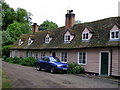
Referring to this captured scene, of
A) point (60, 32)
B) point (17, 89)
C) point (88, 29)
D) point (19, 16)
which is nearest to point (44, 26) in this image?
point (19, 16)

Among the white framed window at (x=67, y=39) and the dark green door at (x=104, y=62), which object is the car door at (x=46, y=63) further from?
the dark green door at (x=104, y=62)

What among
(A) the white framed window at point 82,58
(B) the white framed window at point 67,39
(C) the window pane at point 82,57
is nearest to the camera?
(A) the white framed window at point 82,58

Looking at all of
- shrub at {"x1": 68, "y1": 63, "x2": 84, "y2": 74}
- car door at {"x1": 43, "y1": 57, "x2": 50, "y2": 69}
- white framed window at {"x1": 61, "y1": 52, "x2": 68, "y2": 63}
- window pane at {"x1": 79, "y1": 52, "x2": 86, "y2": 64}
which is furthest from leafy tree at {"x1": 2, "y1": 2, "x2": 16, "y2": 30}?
shrub at {"x1": 68, "y1": 63, "x2": 84, "y2": 74}

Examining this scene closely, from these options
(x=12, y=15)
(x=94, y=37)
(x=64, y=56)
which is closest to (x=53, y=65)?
(x=64, y=56)

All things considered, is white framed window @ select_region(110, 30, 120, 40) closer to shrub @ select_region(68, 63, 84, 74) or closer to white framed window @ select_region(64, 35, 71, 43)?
shrub @ select_region(68, 63, 84, 74)

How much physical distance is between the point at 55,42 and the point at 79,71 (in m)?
8.00

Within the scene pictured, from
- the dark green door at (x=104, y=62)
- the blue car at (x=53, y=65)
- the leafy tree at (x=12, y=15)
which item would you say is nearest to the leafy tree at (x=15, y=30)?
the leafy tree at (x=12, y=15)

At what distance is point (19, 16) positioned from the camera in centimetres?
6094

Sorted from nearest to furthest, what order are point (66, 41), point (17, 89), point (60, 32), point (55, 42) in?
point (17, 89) < point (66, 41) < point (55, 42) < point (60, 32)

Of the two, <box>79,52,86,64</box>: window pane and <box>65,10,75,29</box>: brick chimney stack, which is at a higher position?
<box>65,10,75,29</box>: brick chimney stack

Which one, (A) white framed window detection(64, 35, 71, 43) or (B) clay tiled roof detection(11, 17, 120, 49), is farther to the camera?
(A) white framed window detection(64, 35, 71, 43)

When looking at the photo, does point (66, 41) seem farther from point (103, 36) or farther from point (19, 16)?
point (19, 16)

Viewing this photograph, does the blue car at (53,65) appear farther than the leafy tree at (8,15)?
No

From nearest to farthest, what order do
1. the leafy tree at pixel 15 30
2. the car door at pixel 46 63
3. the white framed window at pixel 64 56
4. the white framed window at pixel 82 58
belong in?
the car door at pixel 46 63
the white framed window at pixel 82 58
the white framed window at pixel 64 56
the leafy tree at pixel 15 30
